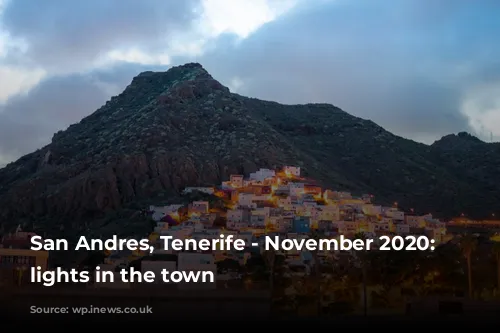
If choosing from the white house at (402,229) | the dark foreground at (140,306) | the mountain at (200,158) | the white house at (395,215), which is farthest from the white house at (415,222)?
the dark foreground at (140,306)

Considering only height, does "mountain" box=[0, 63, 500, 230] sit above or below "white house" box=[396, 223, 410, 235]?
above

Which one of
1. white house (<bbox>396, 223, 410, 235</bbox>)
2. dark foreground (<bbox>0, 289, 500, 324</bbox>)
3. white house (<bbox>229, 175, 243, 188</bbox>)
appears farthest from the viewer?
white house (<bbox>229, 175, 243, 188</bbox>)

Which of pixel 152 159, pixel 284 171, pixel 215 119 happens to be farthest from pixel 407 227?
pixel 215 119

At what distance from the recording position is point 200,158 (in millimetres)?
125000

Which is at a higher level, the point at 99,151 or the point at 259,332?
the point at 99,151

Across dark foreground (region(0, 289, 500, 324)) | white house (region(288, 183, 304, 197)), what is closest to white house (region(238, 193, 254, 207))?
white house (region(288, 183, 304, 197))

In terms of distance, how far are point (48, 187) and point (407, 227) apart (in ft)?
217

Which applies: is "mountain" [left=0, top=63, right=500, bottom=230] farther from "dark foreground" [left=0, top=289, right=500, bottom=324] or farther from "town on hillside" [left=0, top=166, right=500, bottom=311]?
"dark foreground" [left=0, top=289, right=500, bottom=324]

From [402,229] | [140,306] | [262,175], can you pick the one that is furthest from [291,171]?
[140,306]

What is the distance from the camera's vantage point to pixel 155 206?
104375mm

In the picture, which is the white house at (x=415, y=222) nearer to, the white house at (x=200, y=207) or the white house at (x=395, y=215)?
the white house at (x=395, y=215)

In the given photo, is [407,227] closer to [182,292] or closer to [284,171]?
[284,171]

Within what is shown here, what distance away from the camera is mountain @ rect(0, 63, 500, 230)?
368 feet

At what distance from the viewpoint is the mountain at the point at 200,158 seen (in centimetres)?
11219
